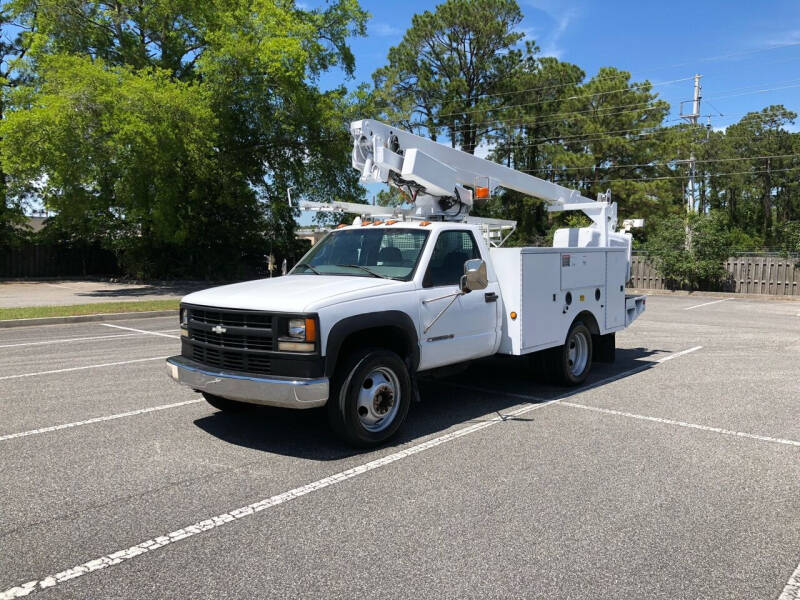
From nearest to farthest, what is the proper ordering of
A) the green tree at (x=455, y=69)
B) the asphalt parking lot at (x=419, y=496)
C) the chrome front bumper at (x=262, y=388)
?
1. the asphalt parking lot at (x=419, y=496)
2. the chrome front bumper at (x=262, y=388)
3. the green tree at (x=455, y=69)

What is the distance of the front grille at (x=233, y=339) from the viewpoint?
5129 millimetres

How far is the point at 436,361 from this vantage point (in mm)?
6043

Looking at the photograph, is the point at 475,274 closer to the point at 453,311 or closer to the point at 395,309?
the point at 453,311

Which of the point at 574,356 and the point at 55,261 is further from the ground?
the point at 55,261

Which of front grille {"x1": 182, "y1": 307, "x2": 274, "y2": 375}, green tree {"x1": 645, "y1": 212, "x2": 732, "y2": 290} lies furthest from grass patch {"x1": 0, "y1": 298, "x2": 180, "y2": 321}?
green tree {"x1": 645, "y1": 212, "x2": 732, "y2": 290}

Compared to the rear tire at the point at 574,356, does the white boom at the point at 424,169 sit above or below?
above

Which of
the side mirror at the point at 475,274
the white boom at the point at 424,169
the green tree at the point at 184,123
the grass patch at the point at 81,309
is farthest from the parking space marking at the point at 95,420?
the green tree at the point at 184,123

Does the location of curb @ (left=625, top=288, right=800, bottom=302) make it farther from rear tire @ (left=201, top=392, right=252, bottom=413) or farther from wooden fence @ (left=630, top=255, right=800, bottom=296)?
rear tire @ (left=201, top=392, right=252, bottom=413)

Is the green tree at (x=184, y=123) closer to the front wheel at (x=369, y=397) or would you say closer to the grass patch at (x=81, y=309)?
the grass patch at (x=81, y=309)

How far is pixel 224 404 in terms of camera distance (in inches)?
253

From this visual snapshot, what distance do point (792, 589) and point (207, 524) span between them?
3.24 meters

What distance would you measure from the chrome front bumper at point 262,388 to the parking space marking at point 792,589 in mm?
3106

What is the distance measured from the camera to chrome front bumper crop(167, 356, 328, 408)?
4.89m

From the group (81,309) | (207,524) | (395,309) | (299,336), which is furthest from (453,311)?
(81,309)
